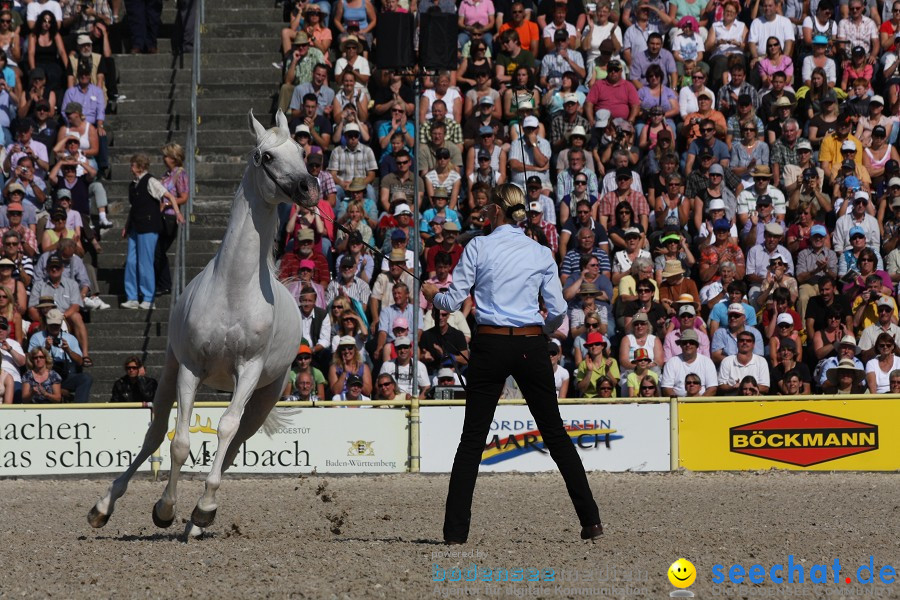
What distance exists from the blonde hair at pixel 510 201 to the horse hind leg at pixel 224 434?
2029 mm

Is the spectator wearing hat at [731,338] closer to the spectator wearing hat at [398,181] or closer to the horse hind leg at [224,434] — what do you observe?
the spectator wearing hat at [398,181]

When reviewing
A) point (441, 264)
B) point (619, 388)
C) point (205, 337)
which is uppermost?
point (205, 337)

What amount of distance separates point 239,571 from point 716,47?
15.3 meters

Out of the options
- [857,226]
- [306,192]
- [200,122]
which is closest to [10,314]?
[200,122]

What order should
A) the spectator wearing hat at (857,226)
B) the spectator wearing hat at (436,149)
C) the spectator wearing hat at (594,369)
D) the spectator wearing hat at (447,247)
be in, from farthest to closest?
the spectator wearing hat at (436,149) < the spectator wearing hat at (857,226) < the spectator wearing hat at (447,247) < the spectator wearing hat at (594,369)

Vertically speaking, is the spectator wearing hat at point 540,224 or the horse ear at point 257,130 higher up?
the horse ear at point 257,130

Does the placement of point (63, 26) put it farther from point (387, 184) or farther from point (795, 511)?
point (795, 511)

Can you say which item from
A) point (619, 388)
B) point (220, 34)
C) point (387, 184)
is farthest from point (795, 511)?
point (220, 34)

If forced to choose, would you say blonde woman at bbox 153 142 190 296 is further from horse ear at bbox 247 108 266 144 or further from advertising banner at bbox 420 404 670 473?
horse ear at bbox 247 108 266 144

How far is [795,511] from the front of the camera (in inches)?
467

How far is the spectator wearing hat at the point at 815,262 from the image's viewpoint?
60.3ft

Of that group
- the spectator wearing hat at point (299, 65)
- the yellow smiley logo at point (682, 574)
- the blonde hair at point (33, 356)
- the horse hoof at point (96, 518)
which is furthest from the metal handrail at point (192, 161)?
the yellow smiley logo at point (682, 574)

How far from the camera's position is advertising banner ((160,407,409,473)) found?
15977 mm

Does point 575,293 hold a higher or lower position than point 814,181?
lower
